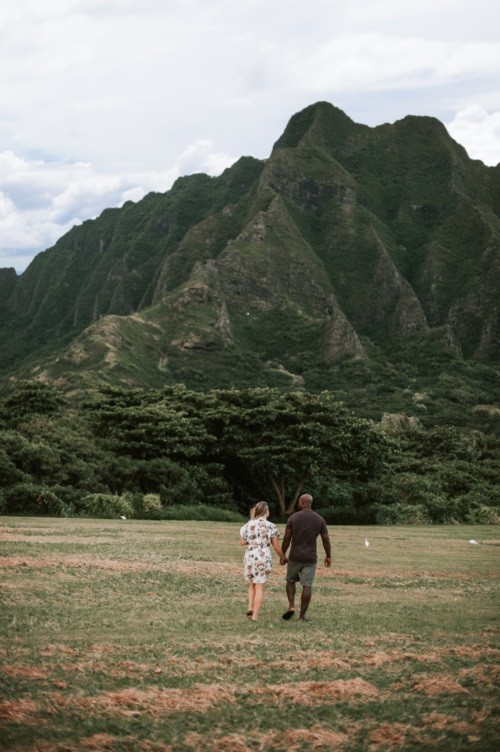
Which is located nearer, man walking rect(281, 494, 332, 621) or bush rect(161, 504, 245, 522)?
man walking rect(281, 494, 332, 621)

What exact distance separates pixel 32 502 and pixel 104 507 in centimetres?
319

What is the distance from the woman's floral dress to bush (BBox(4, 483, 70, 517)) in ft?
75.4

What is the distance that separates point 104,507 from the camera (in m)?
36.4

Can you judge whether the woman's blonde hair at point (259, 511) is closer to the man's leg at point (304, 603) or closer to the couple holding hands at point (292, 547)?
the couple holding hands at point (292, 547)

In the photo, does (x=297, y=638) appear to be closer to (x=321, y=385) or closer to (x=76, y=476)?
(x=76, y=476)

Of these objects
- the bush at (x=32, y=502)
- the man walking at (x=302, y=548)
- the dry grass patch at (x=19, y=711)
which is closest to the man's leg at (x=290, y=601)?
the man walking at (x=302, y=548)

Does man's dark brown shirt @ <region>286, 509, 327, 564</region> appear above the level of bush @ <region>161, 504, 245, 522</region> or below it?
above

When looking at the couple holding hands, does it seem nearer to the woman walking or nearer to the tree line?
the woman walking

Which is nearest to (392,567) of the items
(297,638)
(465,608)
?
(465,608)

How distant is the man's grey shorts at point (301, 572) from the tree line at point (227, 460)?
24572 millimetres

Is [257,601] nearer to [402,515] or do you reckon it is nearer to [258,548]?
[258,548]

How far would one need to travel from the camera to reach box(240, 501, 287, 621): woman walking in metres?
12.8

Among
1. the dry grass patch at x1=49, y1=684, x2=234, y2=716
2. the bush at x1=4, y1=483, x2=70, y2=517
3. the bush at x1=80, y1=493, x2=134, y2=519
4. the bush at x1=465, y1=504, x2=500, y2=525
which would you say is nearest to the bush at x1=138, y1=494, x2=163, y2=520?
the bush at x1=80, y1=493, x2=134, y2=519

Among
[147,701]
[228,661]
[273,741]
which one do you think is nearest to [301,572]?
[228,661]
